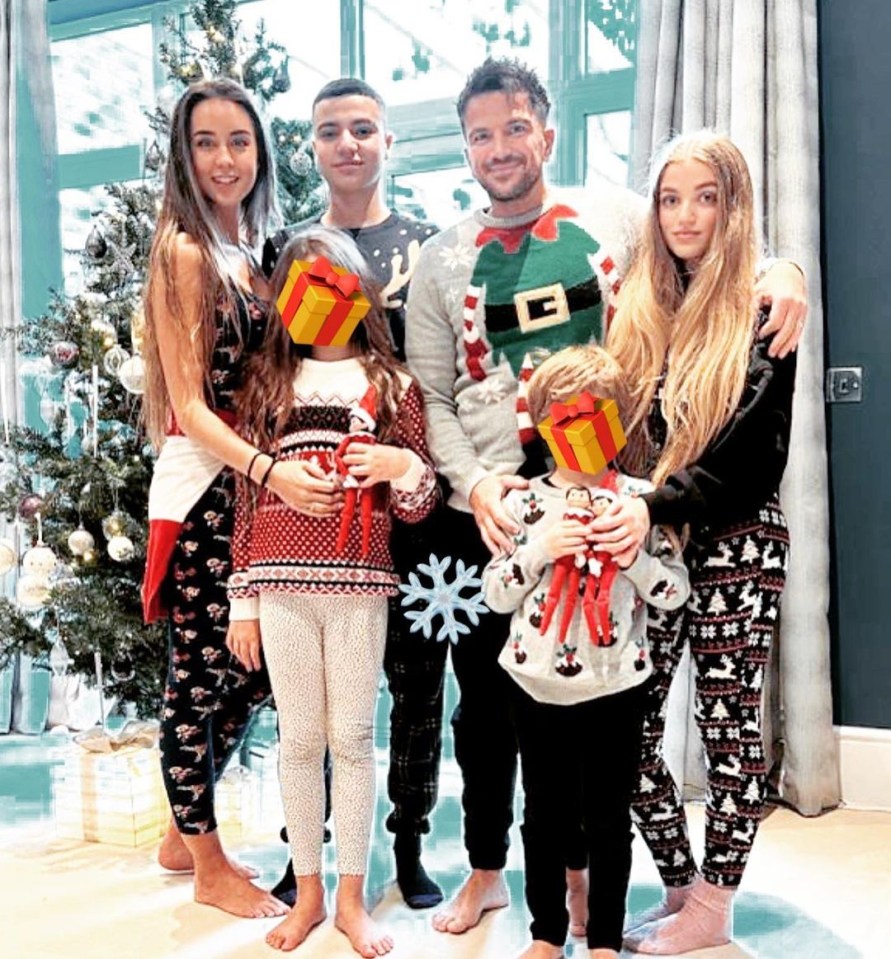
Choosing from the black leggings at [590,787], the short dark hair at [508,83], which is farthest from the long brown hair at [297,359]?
the black leggings at [590,787]

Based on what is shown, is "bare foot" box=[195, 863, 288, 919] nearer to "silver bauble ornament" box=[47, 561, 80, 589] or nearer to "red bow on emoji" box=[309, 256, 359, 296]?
"silver bauble ornament" box=[47, 561, 80, 589]

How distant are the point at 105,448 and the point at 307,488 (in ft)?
3.30

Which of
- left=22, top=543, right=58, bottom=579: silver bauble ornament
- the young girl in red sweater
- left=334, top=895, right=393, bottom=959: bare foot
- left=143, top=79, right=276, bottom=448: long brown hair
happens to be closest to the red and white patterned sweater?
the young girl in red sweater

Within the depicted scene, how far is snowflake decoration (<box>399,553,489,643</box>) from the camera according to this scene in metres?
2.00

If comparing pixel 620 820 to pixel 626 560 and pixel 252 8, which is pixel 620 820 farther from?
pixel 252 8

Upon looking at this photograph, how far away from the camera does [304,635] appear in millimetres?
2021

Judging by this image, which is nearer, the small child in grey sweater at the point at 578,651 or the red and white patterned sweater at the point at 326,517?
the small child in grey sweater at the point at 578,651

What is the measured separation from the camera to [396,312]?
2199 mm

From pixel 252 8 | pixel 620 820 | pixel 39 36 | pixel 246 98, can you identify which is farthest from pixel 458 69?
pixel 620 820

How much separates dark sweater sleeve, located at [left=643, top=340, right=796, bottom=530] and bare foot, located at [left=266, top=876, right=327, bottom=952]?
3.17 ft

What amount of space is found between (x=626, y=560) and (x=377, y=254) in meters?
0.84

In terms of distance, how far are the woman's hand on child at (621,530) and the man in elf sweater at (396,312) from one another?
0.46 m

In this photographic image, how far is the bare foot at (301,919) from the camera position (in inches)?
81.9

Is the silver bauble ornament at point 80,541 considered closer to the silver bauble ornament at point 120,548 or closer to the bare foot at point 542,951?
the silver bauble ornament at point 120,548
